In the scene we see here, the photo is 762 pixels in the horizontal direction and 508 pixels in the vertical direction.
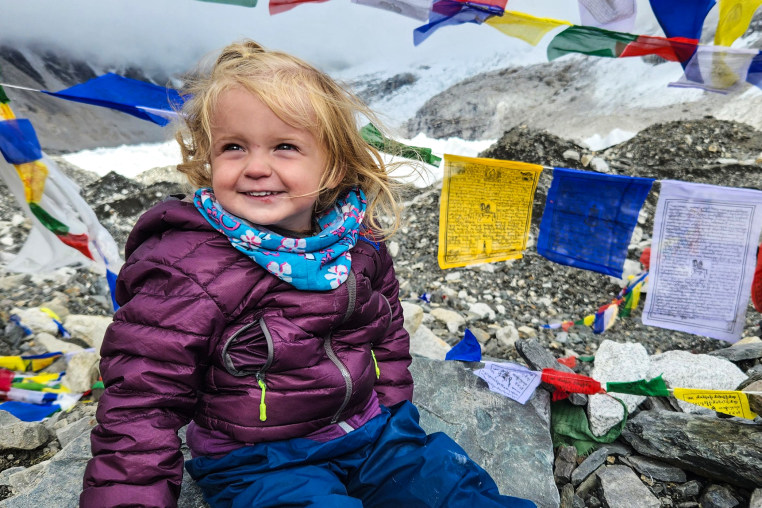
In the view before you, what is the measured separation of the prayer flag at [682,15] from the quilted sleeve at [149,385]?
2.71 metres

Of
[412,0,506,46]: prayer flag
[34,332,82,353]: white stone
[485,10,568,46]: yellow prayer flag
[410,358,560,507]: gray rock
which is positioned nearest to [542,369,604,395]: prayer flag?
[410,358,560,507]: gray rock

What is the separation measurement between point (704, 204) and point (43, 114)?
4.61m

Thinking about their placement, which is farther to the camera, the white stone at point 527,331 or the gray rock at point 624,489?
the white stone at point 527,331

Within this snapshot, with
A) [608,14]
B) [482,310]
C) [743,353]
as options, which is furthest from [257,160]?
[743,353]

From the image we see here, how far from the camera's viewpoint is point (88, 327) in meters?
3.39

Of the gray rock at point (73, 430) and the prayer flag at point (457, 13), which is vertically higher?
the prayer flag at point (457, 13)

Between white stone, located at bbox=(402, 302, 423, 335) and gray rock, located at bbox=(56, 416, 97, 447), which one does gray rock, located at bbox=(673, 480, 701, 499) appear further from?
gray rock, located at bbox=(56, 416, 97, 447)

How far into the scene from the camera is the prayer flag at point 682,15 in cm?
252

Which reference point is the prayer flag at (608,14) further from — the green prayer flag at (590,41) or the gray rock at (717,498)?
the gray rock at (717,498)

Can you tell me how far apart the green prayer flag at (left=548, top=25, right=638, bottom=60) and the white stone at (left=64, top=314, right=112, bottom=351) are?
3393 mm

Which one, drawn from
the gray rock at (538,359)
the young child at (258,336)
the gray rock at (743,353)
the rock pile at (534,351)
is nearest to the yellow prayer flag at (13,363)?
the rock pile at (534,351)

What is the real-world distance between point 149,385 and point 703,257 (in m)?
2.86

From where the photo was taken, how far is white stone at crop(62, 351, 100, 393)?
293 centimetres

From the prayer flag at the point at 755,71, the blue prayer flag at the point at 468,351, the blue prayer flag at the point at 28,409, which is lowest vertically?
the blue prayer flag at the point at 28,409
